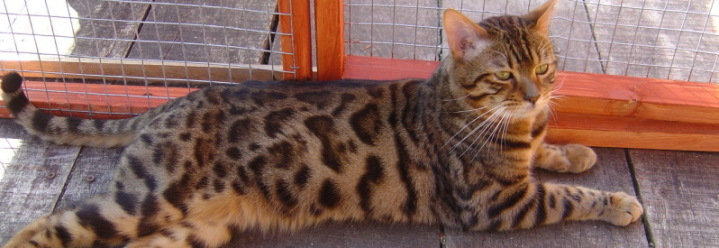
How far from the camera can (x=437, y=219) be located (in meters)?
3.18

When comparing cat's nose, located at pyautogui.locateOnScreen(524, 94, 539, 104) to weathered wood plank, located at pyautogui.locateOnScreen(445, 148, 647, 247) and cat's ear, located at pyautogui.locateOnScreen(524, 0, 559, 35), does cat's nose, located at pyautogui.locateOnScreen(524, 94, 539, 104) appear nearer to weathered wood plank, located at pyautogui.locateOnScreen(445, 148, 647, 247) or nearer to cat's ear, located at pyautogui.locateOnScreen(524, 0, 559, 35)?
cat's ear, located at pyautogui.locateOnScreen(524, 0, 559, 35)

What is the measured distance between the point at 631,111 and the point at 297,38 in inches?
74.3

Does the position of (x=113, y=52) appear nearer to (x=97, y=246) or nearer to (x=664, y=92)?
(x=97, y=246)

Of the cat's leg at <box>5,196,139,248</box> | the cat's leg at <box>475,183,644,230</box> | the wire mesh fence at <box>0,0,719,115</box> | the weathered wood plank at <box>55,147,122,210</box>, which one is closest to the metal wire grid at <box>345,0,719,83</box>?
the wire mesh fence at <box>0,0,719,115</box>

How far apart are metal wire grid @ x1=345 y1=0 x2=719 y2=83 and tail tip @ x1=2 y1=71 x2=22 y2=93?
185cm

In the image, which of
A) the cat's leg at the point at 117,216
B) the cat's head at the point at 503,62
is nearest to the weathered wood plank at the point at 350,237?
the cat's leg at the point at 117,216

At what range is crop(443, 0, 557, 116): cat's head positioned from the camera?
2.82m

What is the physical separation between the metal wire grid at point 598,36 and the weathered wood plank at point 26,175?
180 centimetres

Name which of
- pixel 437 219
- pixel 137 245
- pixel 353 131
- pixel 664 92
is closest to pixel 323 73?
pixel 353 131

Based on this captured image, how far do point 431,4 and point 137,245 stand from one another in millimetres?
2794

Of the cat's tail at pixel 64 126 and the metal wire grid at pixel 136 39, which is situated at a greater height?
the metal wire grid at pixel 136 39

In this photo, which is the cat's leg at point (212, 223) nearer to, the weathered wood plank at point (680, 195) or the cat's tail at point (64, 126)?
the cat's tail at point (64, 126)

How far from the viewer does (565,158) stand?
3.47 m

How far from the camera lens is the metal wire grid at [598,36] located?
410cm
